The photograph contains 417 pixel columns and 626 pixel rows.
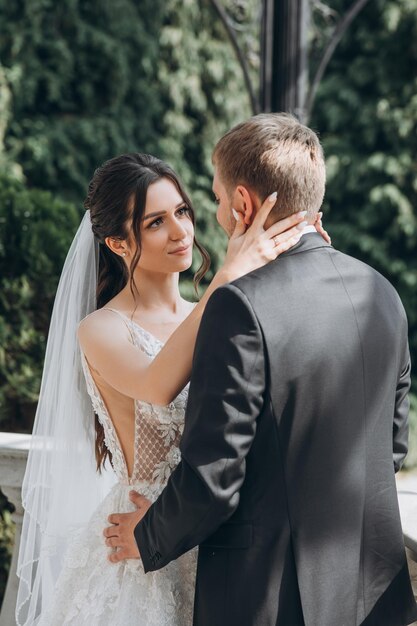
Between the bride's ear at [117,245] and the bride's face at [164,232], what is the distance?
0.20ft

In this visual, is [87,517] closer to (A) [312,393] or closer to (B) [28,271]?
(A) [312,393]

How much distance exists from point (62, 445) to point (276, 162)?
1216 millimetres

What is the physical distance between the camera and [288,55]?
3.87 meters

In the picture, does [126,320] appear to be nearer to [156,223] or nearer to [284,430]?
[156,223]

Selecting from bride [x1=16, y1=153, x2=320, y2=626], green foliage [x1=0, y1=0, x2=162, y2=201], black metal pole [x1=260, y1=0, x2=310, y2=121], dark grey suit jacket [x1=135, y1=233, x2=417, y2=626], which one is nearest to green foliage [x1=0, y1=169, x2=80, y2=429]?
black metal pole [x1=260, y1=0, x2=310, y2=121]

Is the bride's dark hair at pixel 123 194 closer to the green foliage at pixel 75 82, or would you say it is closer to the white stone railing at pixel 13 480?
the white stone railing at pixel 13 480

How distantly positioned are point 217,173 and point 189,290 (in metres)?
6.40

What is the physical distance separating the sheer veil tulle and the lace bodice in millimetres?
273

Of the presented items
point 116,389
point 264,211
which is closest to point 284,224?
point 264,211

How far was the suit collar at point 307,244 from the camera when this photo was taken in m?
1.88

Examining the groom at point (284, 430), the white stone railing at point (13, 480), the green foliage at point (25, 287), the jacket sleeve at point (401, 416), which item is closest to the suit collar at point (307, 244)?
the groom at point (284, 430)

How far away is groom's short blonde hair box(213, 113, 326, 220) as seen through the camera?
1814mm

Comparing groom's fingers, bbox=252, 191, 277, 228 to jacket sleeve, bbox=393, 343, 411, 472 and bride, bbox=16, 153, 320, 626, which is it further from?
jacket sleeve, bbox=393, 343, 411, 472

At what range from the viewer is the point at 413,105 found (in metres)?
8.49
